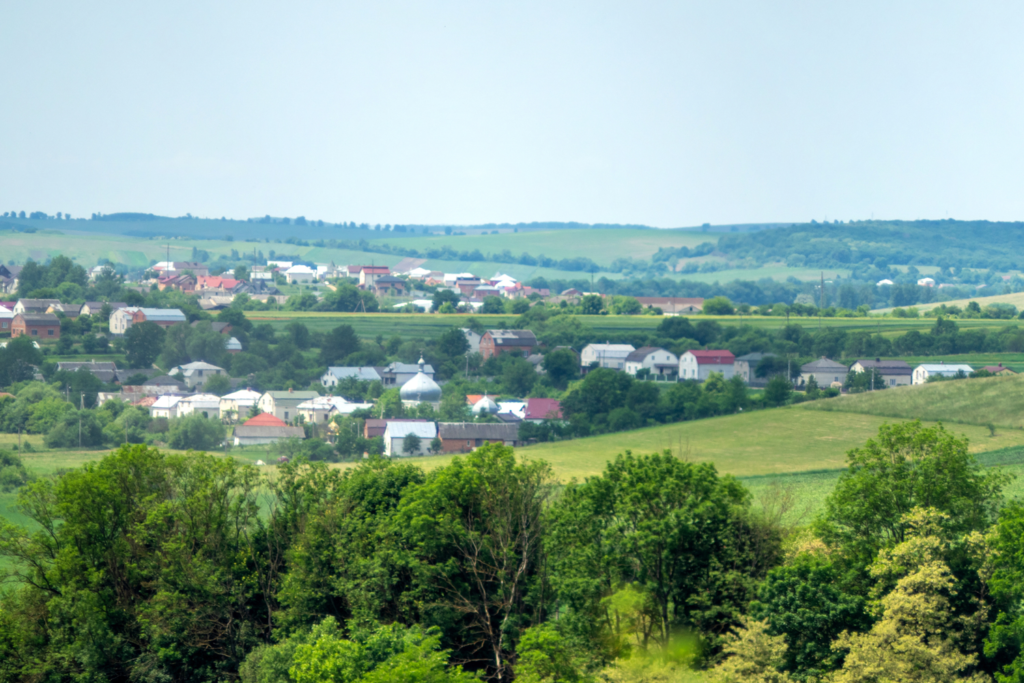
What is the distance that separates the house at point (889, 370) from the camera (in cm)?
10100

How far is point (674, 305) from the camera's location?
175m

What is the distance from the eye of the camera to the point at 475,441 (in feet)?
273

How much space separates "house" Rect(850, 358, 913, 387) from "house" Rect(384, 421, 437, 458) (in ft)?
124

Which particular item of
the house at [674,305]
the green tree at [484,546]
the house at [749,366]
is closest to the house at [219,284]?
the house at [674,305]

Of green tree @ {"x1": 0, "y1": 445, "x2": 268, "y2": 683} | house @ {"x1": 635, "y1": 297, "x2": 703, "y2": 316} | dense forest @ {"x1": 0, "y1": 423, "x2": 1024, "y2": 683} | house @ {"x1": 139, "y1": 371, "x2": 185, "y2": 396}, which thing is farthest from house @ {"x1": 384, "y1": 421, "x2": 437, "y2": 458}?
house @ {"x1": 635, "y1": 297, "x2": 703, "y2": 316}

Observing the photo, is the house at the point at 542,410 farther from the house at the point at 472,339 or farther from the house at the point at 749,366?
the house at the point at 472,339

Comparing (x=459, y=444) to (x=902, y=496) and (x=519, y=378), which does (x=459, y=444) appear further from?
(x=902, y=496)

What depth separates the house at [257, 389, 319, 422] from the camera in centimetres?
10344

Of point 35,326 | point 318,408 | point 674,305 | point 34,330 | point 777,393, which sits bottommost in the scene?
point 318,408

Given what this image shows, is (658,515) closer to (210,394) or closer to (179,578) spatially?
(179,578)

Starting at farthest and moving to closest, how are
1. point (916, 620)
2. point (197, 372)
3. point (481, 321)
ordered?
point (481, 321)
point (197, 372)
point (916, 620)

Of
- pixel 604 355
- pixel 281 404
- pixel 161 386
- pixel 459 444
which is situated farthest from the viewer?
pixel 604 355

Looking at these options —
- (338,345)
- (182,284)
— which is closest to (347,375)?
(338,345)

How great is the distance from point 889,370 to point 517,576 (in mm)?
78408
